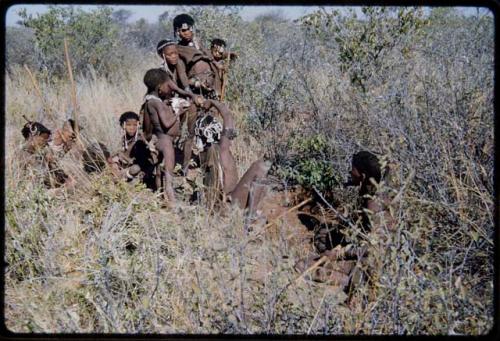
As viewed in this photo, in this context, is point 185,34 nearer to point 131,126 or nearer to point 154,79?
point 154,79

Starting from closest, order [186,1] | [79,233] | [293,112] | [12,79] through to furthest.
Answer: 1. [186,1]
2. [79,233]
3. [293,112]
4. [12,79]

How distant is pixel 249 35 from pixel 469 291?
22.0ft

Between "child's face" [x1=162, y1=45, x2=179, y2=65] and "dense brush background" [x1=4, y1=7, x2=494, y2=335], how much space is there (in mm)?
1006

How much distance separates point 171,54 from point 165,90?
0.38 metres

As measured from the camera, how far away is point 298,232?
15.1 ft

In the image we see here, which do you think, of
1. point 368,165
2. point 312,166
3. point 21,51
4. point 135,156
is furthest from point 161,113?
point 21,51

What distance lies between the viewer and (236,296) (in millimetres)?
3262

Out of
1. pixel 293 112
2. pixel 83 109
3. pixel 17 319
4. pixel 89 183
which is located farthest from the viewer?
pixel 83 109

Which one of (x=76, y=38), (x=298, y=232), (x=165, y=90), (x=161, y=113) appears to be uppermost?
(x=76, y=38)

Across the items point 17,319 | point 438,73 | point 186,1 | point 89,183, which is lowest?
point 17,319

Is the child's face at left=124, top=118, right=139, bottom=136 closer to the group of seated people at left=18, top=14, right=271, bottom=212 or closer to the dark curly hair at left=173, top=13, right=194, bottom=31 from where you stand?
the group of seated people at left=18, top=14, right=271, bottom=212

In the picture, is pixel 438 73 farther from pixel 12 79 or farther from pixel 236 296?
pixel 12 79

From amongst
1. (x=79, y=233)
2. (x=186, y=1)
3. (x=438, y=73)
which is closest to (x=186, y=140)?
(x=79, y=233)

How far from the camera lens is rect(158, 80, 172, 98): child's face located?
547 centimetres
